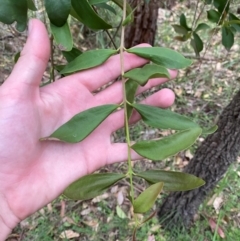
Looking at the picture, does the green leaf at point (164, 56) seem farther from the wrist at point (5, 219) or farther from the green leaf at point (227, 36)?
the wrist at point (5, 219)

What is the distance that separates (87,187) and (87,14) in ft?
0.94

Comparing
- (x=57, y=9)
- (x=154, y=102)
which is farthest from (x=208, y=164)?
(x=57, y=9)

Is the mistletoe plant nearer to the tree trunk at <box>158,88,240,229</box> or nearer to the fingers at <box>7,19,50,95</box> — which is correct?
the fingers at <box>7,19,50,95</box>

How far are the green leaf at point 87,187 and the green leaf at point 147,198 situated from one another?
0.08 m

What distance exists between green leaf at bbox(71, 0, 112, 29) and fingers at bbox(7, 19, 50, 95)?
75mm

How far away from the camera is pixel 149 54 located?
68 cm

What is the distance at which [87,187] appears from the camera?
1.98 feet

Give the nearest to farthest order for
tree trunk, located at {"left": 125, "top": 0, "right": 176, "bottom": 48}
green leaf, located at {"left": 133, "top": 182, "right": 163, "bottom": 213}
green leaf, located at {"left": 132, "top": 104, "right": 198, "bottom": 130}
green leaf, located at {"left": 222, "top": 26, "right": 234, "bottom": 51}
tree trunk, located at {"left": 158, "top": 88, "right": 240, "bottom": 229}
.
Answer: green leaf, located at {"left": 133, "top": 182, "right": 163, "bottom": 213} → green leaf, located at {"left": 132, "top": 104, "right": 198, "bottom": 130} → green leaf, located at {"left": 222, "top": 26, "right": 234, "bottom": 51} → tree trunk, located at {"left": 158, "top": 88, "right": 240, "bottom": 229} → tree trunk, located at {"left": 125, "top": 0, "right": 176, "bottom": 48}

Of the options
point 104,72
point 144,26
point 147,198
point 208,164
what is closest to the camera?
point 147,198

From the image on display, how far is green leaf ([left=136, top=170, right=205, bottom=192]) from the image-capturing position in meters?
0.60

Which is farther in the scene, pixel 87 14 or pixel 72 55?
pixel 72 55

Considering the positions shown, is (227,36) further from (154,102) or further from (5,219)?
(5,219)

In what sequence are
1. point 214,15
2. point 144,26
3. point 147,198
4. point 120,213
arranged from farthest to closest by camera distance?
point 144,26 < point 120,213 < point 214,15 < point 147,198

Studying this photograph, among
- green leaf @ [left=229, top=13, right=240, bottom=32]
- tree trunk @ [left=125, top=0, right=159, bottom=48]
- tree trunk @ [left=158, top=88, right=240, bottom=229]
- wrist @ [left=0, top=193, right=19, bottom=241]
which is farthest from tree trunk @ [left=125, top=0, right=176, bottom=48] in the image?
wrist @ [left=0, top=193, right=19, bottom=241]
